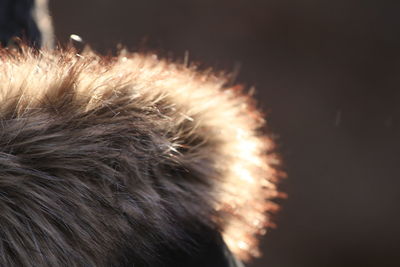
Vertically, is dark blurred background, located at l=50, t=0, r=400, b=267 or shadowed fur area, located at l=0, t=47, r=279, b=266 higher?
dark blurred background, located at l=50, t=0, r=400, b=267

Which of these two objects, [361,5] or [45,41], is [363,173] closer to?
[361,5]

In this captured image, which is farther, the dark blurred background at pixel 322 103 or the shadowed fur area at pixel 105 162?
the dark blurred background at pixel 322 103

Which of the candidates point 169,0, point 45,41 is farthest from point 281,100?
point 45,41

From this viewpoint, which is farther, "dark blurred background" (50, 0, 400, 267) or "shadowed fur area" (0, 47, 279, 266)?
"dark blurred background" (50, 0, 400, 267)

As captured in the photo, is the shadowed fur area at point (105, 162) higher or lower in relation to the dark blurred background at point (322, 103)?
lower

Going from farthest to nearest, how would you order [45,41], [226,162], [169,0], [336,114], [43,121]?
[169,0] < [336,114] < [45,41] < [226,162] < [43,121]
